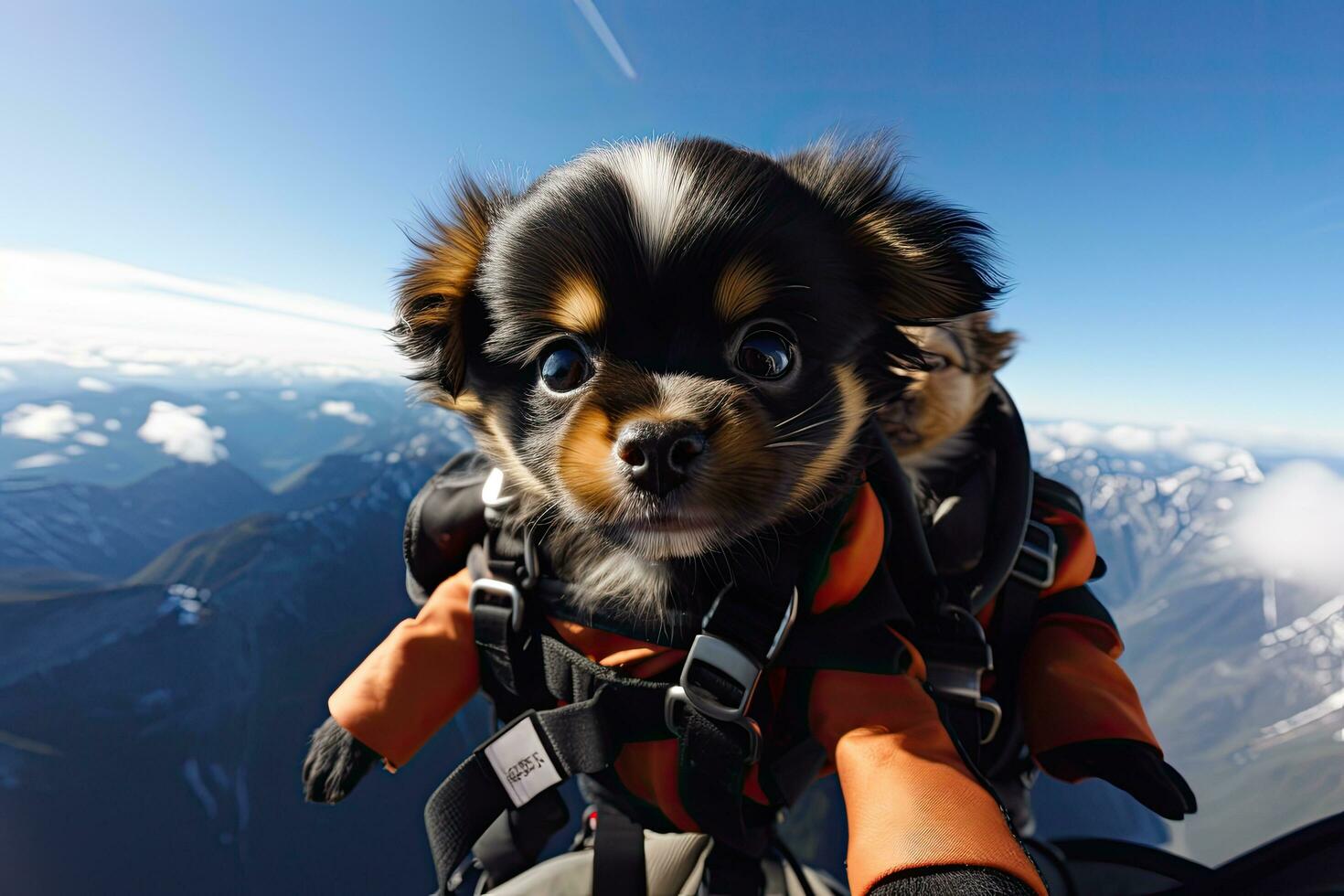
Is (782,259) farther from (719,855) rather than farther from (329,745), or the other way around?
(719,855)

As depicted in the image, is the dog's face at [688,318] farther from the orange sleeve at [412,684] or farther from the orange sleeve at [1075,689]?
the orange sleeve at [1075,689]

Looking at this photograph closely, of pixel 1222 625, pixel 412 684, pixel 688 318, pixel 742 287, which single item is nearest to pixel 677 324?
pixel 688 318

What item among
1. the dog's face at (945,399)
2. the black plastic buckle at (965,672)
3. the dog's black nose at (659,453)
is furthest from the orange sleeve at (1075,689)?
the dog's black nose at (659,453)

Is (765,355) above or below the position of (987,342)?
below

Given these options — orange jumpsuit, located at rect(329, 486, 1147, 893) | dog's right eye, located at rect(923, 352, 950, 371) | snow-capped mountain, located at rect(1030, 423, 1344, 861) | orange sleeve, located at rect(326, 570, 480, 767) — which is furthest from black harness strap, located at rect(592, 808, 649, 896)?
snow-capped mountain, located at rect(1030, 423, 1344, 861)

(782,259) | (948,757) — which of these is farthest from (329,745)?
(782,259)

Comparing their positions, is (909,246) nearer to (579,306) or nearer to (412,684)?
(579,306)
